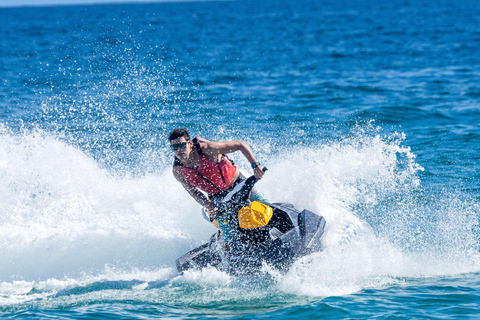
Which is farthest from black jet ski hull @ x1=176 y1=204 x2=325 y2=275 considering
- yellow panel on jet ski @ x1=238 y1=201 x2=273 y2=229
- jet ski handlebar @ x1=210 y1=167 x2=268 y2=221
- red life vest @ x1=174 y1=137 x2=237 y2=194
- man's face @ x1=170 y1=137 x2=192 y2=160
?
man's face @ x1=170 y1=137 x2=192 y2=160

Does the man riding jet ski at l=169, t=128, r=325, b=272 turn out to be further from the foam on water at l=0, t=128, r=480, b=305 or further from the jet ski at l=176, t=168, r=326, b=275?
the foam on water at l=0, t=128, r=480, b=305

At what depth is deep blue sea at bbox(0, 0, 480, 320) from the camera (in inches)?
222

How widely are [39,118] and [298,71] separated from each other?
10.4 metres

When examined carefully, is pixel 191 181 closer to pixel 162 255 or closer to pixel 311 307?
pixel 162 255

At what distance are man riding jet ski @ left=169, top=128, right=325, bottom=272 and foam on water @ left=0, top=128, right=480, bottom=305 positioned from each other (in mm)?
263

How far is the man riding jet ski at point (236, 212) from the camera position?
586 centimetres

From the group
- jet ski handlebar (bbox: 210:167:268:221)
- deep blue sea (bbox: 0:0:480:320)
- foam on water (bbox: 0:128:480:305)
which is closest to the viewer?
deep blue sea (bbox: 0:0:480:320)

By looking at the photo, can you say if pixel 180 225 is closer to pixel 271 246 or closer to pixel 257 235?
pixel 257 235

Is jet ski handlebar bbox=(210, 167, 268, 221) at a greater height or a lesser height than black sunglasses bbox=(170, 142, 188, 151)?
lesser

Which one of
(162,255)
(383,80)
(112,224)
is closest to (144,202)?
(112,224)

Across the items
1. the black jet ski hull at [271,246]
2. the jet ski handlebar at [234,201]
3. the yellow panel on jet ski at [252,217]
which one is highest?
the jet ski handlebar at [234,201]

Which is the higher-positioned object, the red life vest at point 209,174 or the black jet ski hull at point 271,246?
the red life vest at point 209,174

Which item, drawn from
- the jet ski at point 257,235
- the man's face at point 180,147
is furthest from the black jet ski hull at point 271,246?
the man's face at point 180,147

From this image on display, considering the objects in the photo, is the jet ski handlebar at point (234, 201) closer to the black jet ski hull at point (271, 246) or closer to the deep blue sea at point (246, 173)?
the black jet ski hull at point (271, 246)
